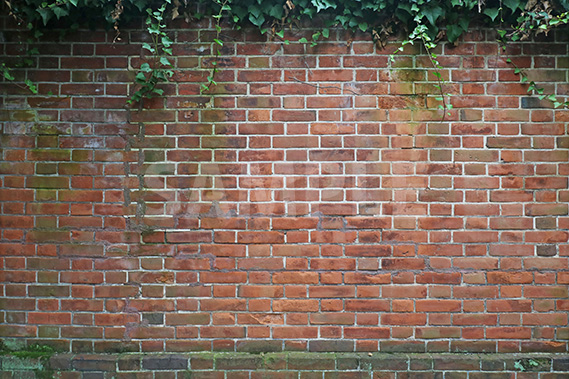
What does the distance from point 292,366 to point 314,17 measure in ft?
7.92

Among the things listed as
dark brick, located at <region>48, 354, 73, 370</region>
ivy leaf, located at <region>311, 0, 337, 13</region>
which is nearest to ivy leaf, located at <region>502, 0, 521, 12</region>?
ivy leaf, located at <region>311, 0, 337, 13</region>

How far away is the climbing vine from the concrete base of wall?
176 cm

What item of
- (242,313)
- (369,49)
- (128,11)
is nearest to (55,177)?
(128,11)

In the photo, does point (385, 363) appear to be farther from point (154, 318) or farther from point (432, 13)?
point (432, 13)

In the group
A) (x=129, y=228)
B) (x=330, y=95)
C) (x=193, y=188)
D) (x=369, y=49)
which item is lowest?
(x=129, y=228)

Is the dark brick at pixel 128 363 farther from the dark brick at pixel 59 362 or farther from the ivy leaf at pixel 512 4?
the ivy leaf at pixel 512 4

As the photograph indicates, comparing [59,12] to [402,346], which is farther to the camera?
[402,346]

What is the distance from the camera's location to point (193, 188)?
306cm

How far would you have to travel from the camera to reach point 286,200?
10.0 ft

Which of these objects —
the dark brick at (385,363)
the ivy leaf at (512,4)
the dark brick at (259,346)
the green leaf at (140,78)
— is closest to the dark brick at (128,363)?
the dark brick at (259,346)

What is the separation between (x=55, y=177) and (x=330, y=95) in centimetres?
201

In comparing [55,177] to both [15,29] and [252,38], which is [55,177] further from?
[252,38]

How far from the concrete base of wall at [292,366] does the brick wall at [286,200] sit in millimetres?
78

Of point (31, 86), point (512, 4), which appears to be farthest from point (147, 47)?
point (512, 4)
